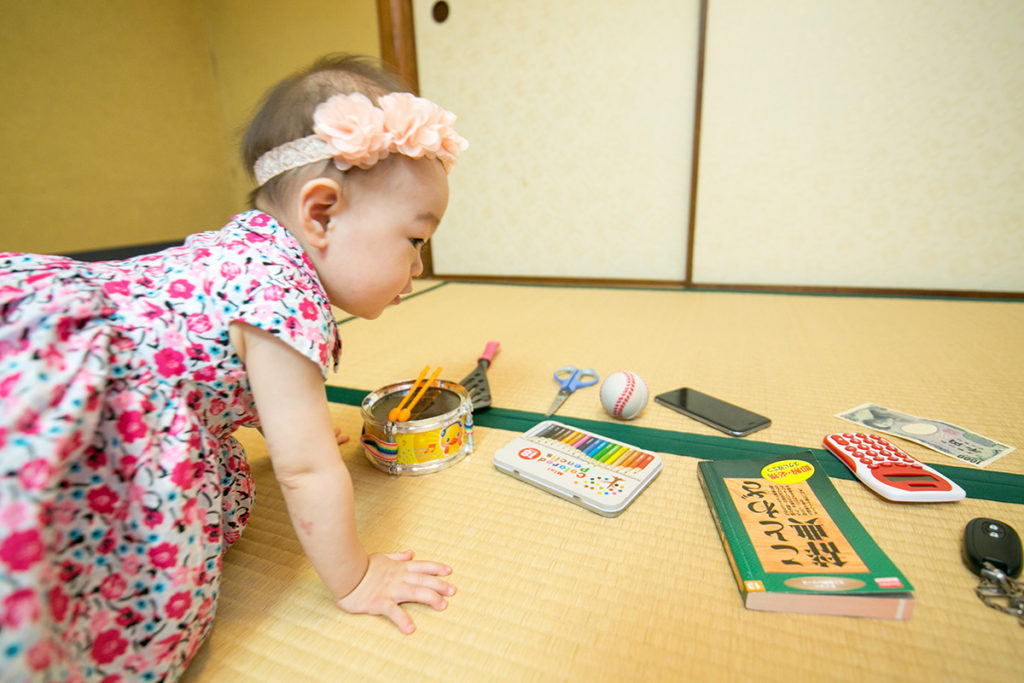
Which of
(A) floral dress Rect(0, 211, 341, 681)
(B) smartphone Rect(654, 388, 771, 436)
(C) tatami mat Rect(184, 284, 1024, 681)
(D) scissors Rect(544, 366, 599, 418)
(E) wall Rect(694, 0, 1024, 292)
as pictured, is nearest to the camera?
(A) floral dress Rect(0, 211, 341, 681)

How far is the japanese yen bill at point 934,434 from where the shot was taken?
2.53 ft

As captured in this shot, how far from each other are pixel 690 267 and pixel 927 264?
77cm

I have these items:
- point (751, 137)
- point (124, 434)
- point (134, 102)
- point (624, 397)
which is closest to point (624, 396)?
point (624, 397)

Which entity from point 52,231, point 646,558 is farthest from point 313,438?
point 52,231

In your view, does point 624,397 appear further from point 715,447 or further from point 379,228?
point 379,228

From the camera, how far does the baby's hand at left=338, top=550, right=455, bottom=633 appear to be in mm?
533

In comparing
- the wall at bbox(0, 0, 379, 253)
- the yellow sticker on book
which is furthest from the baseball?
the wall at bbox(0, 0, 379, 253)

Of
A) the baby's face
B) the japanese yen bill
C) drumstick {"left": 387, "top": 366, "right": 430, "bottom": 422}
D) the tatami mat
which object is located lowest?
the tatami mat

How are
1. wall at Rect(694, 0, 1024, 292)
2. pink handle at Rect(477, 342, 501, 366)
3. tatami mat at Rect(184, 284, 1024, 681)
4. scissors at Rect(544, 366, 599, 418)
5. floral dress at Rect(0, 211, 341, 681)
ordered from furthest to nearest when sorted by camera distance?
1. wall at Rect(694, 0, 1024, 292)
2. pink handle at Rect(477, 342, 501, 366)
3. scissors at Rect(544, 366, 599, 418)
4. tatami mat at Rect(184, 284, 1024, 681)
5. floral dress at Rect(0, 211, 341, 681)

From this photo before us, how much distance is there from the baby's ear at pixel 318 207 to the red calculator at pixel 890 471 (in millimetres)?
813

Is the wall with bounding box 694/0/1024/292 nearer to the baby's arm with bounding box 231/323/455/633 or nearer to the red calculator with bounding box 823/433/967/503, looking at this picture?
the red calculator with bounding box 823/433/967/503

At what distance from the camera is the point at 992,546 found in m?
0.55

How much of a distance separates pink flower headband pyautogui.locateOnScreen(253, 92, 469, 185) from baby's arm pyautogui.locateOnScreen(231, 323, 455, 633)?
0.72 feet

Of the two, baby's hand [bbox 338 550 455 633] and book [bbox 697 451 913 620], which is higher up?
book [bbox 697 451 913 620]
